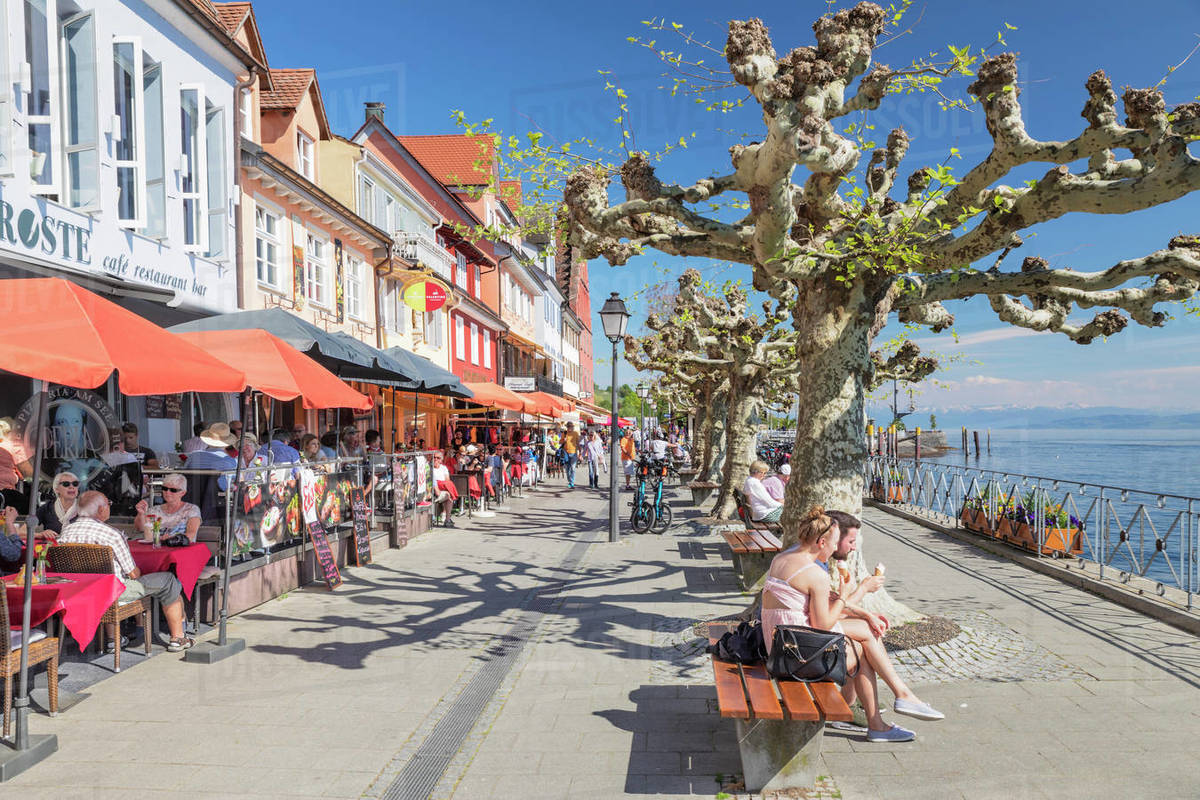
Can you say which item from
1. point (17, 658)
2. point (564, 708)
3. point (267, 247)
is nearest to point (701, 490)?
point (267, 247)

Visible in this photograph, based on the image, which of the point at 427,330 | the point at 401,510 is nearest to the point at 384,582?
the point at 401,510

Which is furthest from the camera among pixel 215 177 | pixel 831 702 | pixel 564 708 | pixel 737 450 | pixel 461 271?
pixel 461 271

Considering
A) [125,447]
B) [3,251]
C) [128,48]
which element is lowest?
[125,447]

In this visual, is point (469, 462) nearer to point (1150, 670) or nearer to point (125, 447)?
point (125, 447)

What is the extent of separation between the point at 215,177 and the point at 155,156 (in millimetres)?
1774

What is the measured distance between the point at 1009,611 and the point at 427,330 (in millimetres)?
20418

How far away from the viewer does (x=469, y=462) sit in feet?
65.4

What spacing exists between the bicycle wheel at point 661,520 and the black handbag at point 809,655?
11219mm

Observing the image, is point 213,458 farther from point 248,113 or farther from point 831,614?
point 248,113

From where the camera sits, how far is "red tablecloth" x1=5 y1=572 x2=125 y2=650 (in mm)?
5336

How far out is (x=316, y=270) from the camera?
18062mm

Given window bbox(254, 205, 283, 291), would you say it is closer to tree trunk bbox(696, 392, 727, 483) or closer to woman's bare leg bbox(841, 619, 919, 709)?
woman's bare leg bbox(841, 619, 919, 709)

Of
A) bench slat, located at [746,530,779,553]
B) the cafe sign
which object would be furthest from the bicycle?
the cafe sign

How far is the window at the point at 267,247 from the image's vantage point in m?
15.3
